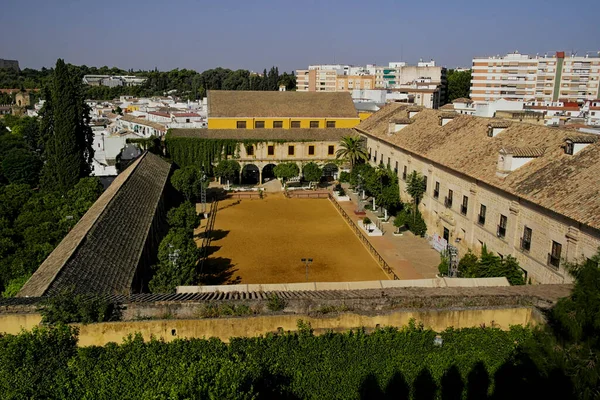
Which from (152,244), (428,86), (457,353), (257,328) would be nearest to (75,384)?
(257,328)

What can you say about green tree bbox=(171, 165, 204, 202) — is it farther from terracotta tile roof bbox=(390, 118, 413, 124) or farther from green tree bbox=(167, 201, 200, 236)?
terracotta tile roof bbox=(390, 118, 413, 124)

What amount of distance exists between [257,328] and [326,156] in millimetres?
39608

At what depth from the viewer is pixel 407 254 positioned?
103 feet

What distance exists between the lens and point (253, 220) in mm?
39625

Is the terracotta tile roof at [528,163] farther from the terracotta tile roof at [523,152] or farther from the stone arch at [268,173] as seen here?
the stone arch at [268,173]

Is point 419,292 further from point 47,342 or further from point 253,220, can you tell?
point 253,220

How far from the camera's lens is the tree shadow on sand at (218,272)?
87.6 ft

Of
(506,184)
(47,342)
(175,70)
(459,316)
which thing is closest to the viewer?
(47,342)

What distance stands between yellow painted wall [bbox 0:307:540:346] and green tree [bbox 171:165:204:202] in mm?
26788

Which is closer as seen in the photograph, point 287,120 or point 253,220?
point 253,220

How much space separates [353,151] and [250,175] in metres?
13.0

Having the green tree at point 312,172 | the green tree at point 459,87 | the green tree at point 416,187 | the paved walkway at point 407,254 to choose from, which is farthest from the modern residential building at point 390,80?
the paved walkway at point 407,254

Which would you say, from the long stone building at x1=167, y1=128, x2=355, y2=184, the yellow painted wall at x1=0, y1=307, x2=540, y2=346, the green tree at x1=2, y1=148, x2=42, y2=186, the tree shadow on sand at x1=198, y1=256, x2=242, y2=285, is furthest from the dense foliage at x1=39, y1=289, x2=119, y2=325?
the green tree at x1=2, y1=148, x2=42, y2=186

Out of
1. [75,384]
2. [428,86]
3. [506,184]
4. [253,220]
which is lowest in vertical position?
[253,220]
